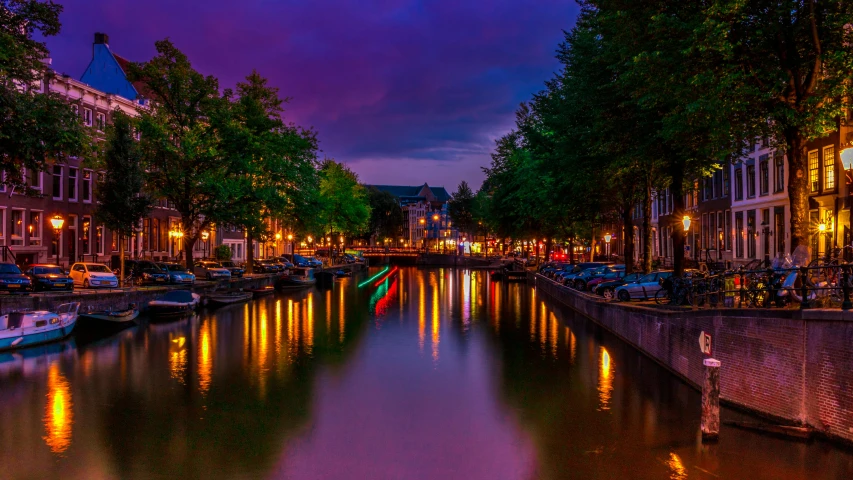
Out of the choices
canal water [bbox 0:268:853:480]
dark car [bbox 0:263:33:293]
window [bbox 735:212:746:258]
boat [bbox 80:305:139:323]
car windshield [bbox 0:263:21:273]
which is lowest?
canal water [bbox 0:268:853:480]

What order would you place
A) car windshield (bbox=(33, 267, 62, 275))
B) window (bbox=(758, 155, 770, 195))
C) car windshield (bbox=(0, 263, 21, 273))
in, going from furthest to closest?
window (bbox=(758, 155, 770, 195)) → car windshield (bbox=(33, 267, 62, 275)) → car windshield (bbox=(0, 263, 21, 273))

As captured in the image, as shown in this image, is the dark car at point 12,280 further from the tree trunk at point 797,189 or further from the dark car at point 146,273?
the tree trunk at point 797,189

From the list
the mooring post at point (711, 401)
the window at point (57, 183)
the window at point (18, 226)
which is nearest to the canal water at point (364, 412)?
the mooring post at point (711, 401)

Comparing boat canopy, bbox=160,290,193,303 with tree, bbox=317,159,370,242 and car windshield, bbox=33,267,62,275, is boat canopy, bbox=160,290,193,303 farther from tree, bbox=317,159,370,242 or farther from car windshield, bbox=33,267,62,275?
tree, bbox=317,159,370,242

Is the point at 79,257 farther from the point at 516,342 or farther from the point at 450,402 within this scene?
the point at 450,402

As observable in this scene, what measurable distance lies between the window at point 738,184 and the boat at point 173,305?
3759 centimetres

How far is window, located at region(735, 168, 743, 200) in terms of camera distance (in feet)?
157

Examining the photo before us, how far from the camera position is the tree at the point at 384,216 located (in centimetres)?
14375

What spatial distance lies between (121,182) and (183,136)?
26.4 ft

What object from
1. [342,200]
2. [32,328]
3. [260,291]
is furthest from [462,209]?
[32,328]

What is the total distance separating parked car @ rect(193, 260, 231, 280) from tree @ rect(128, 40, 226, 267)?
457cm

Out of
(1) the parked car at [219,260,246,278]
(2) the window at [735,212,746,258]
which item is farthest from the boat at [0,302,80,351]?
(2) the window at [735,212,746,258]

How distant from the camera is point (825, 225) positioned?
3462 cm

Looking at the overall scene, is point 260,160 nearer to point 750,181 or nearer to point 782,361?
point 750,181
